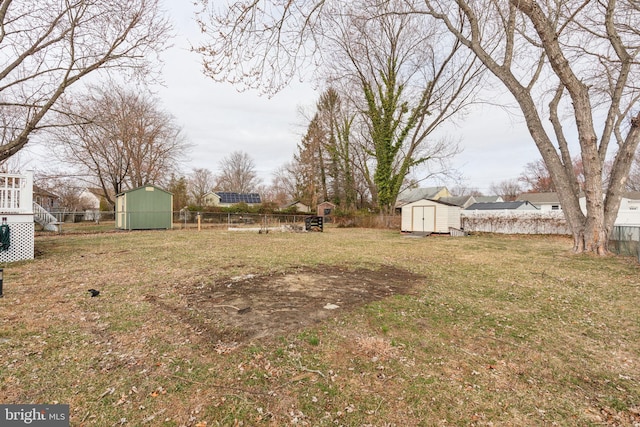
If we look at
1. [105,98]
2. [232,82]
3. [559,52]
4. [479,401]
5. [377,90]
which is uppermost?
[377,90]

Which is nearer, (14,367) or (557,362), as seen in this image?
(14,367)

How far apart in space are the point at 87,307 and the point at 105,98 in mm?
21354

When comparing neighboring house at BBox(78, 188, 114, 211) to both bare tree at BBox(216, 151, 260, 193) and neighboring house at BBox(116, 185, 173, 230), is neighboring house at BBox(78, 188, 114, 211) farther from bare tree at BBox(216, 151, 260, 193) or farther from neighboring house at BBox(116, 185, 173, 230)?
neighboring house at BBox(116, 185, 173, 230)

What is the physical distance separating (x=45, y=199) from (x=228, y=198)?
20.0m

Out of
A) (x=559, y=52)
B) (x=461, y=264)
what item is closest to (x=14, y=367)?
(x=461, y=264)

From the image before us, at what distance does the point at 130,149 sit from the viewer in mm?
23312

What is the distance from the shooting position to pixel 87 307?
12.9 ft

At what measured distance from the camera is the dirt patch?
333 centimetres

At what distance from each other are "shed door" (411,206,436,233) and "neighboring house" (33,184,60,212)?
85.6ft

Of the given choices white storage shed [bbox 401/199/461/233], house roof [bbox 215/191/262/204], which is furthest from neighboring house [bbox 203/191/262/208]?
white storage shed [bbox 401/199/461/233]

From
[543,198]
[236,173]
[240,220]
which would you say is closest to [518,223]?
[240,220]

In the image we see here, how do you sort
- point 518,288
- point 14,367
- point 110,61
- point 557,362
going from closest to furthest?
point 14,367 → point 557,362 → point 518,288 → point 110,61

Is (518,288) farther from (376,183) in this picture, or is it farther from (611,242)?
(376,183)

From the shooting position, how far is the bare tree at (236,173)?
47344mm
